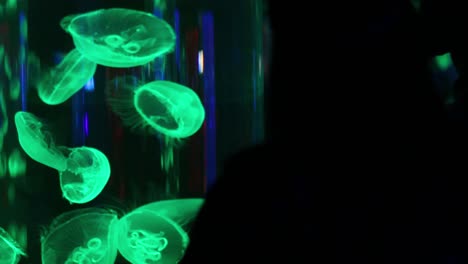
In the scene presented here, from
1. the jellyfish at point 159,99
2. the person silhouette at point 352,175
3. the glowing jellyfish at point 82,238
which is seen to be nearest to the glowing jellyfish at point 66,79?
the jellyfish at point 159,99

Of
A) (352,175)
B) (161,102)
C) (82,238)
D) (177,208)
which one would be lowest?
(82,238)

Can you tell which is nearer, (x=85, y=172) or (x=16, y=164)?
(x=16, y=164)

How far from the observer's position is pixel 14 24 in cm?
181

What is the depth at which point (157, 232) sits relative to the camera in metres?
2.01

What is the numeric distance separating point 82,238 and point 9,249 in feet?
0.90

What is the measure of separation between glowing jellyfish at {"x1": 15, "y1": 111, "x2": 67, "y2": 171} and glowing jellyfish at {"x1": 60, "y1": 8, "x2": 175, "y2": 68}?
0.31m

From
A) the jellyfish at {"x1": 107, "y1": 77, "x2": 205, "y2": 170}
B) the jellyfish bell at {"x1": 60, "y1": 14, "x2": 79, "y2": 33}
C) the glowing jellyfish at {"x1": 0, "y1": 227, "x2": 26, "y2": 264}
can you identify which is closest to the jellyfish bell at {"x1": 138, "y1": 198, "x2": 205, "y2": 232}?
the jellyfish at {"x1": 107, "y1": 77, "x2": 205, "y2": 170}

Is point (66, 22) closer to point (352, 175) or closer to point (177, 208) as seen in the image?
point (177, 208)

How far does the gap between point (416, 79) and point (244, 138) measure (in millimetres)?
1157

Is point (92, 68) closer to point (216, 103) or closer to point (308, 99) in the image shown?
point (216, 103)

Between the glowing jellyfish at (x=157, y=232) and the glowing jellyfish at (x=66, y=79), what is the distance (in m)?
0.50

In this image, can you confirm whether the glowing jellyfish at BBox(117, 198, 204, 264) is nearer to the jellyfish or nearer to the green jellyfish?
the jellyfish

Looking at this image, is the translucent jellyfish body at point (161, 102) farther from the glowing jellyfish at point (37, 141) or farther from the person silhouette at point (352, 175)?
the person silhouette at point (352, 175)

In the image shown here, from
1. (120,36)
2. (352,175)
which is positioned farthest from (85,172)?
(352,175)
